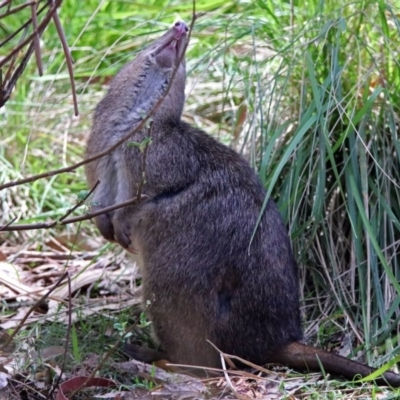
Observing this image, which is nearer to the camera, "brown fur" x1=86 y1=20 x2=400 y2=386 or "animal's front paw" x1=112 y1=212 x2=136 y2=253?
"brown fur" x1=86 y1=20 x2=400 y2=386

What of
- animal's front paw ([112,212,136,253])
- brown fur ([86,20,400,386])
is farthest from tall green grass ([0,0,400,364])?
animal's front paw ([112,212,136,253])

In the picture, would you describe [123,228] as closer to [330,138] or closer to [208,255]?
[208,255]

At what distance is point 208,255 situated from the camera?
4020 mm

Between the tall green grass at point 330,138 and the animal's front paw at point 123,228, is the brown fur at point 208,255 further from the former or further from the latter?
the tall green grass at point 330,138

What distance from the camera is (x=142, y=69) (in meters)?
4.52

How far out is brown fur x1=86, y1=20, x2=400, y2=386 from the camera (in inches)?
158

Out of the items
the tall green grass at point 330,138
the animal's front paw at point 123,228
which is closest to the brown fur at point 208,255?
the animal's front paw at point 123,228

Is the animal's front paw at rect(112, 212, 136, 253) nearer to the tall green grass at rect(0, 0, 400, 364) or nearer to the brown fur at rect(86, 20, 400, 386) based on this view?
the brown fur at rect(86, 20, 400, 386)

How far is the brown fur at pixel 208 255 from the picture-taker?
158 inches

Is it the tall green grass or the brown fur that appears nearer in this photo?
the brown fur

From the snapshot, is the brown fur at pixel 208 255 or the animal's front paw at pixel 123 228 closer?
the brown fur at pixel 208 255

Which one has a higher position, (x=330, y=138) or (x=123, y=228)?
(x=330, y=138)

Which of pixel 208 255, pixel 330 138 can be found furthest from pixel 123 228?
pixel 330 138

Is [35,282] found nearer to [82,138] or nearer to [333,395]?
A: [82,138]
